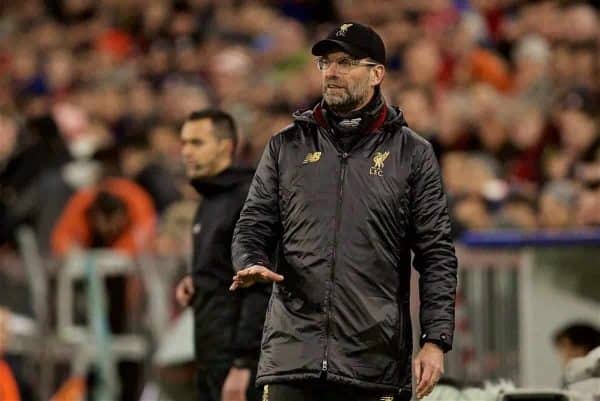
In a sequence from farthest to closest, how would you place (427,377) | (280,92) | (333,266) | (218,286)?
(280,92) → (218,286) → (333,266) → (427,377)

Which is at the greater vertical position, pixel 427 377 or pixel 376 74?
pixel 376 74

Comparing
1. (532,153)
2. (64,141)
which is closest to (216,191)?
(532,153)

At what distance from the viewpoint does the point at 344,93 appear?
6258 mm

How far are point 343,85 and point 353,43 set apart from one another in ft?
→ 0.56

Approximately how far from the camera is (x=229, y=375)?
25.4ft

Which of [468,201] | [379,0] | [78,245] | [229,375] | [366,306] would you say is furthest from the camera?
[379,0]

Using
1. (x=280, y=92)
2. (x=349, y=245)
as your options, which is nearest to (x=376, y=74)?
(x=349, y=245)

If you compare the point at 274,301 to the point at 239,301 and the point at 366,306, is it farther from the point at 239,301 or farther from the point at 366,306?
the point at 239,301

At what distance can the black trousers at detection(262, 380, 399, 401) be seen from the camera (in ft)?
20.1

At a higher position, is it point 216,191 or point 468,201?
point 468,201

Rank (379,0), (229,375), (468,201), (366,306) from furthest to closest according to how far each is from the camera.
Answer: (379,0), (468,201), (229,375), (366,306)

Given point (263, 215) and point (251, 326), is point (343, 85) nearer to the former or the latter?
point (263, 215)

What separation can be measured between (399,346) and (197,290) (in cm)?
204

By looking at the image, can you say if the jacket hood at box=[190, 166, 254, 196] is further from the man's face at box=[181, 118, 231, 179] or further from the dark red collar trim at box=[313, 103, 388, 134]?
the dark red collar trim at box=[313, 103, 388, 134]
